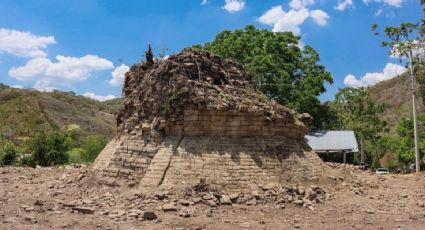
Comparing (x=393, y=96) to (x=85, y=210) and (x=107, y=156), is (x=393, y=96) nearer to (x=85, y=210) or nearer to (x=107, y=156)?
(x=107, y=156)

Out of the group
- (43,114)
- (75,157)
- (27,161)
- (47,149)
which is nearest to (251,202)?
(47,149)

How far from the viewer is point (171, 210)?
9.20 m

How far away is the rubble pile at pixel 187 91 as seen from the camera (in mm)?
11336

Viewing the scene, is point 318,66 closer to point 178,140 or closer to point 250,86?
point 250,86

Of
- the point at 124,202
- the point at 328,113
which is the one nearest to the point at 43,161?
the point at 124,202

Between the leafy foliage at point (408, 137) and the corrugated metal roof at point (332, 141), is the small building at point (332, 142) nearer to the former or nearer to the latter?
the corrugated metal roof at point (332, 141)

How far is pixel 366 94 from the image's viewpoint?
105 ft

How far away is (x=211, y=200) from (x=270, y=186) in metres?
1.70

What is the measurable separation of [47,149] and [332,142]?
14940mm

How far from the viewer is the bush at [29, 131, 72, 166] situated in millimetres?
21109

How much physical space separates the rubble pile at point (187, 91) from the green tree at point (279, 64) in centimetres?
990

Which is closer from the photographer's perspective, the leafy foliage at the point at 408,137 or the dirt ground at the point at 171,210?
the dirt ground at the point at 171,210

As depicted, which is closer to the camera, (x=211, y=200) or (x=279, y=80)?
(x=211, y=200)

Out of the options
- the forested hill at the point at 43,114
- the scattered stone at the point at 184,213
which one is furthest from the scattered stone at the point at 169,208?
the forested hill at the point at 43,114
